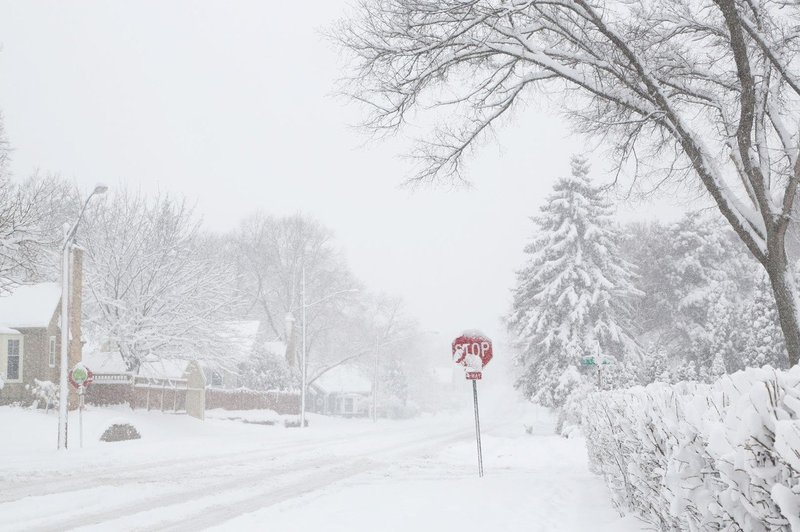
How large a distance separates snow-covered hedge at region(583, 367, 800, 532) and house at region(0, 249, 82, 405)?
2836 centimetres

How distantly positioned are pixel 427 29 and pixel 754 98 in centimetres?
A: 459

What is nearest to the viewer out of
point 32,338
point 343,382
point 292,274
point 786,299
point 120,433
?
point 786,299

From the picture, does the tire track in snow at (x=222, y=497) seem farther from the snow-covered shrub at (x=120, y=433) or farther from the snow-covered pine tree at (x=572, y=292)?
the snow-covered pine tree at (x=572, y=292)

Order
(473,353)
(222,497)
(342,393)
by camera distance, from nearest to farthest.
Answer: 1. (222,497)
2. (473,353)
3. (342,393)

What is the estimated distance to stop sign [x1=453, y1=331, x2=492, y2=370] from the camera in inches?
612

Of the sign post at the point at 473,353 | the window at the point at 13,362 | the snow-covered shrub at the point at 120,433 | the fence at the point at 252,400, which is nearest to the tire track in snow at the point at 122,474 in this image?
the snow-covered shrub at the point at 120,433

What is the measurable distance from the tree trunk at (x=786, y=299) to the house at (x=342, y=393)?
195ft

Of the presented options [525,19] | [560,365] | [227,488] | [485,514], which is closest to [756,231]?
[525,19]

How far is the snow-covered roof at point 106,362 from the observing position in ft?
103

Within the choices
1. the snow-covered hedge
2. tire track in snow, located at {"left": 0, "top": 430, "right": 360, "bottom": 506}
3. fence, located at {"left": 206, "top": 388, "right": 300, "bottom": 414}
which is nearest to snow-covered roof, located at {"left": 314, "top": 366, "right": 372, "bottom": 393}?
fence, located at {"left": 206, "top": 388, "right": 300, "bottom": 414}

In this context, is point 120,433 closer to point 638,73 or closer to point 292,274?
point 638,73

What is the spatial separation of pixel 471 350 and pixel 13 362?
24.9 metres

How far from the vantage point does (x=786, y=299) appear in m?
9.17

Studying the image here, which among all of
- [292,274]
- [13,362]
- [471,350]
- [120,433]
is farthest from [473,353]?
[292,274]
